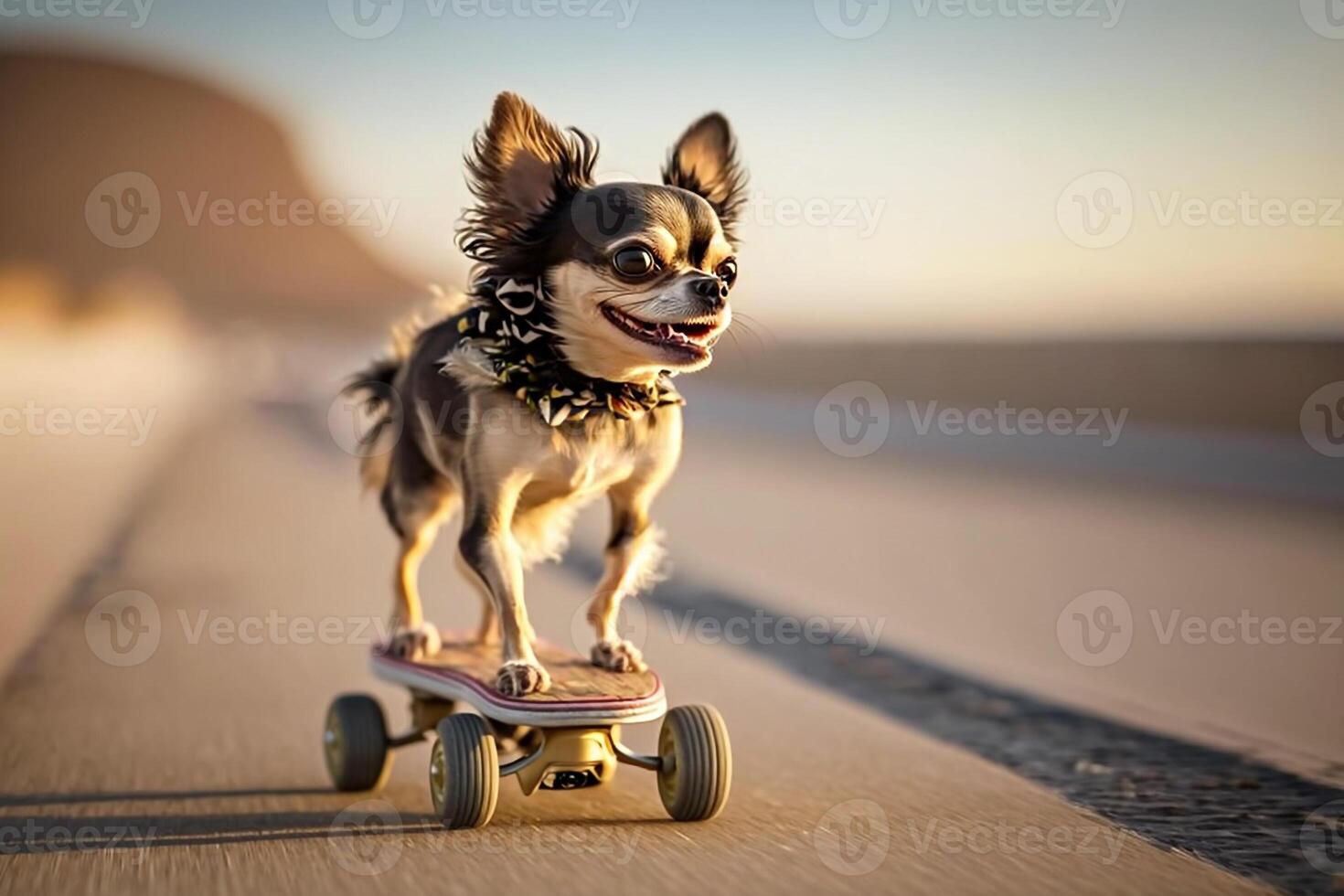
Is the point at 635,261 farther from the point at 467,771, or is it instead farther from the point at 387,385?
the point at 387,385

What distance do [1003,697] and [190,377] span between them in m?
22.5

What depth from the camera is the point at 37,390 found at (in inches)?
498

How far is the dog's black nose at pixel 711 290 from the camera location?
14.6ft

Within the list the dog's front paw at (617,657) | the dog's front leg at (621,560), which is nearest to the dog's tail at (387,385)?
the dog's front leg at (621,560)

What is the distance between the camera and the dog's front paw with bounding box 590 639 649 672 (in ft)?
16.4

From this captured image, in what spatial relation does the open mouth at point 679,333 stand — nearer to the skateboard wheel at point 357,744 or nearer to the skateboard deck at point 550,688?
the skateboard deck at point 550,688

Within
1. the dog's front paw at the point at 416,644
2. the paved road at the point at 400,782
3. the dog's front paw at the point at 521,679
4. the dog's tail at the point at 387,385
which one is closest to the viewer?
the paved road at the point at 400,782

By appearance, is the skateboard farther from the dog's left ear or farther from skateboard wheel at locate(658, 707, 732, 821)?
the dog's left ear

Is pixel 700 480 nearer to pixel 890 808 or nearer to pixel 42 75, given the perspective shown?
pixel 890 808

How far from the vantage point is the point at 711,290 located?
4.45 metres

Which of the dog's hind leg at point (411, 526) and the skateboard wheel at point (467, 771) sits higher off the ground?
the dog's hind leg at point (411, 526)

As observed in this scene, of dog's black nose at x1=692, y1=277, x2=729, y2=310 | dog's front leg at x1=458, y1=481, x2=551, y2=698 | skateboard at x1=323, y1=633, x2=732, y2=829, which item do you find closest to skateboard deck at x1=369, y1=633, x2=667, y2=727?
skateboard at x1=323, y1=633, x2=732, y2=829

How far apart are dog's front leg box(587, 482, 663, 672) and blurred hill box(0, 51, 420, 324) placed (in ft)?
205

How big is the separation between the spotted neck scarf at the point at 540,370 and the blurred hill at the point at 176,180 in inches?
2462
